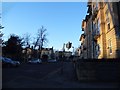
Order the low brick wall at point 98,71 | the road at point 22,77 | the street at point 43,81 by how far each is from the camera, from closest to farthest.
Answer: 1. the street at point 43,81
2. the road at point 22,77
3. the low brick wall at point 98,71

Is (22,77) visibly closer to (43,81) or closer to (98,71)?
(43,81)

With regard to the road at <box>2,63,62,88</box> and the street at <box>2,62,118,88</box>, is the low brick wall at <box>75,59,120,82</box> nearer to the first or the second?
the street at <box>2,62,118,88</box>

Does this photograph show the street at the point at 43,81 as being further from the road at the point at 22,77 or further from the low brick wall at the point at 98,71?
the low brick wall at the point at 98,71

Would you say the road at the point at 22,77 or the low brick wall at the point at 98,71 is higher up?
the low brick wall at the point at 98,71

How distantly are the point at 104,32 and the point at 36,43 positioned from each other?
6212 cm

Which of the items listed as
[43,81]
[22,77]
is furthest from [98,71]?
[22,77]

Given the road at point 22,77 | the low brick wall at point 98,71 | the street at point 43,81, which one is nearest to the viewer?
the street at point 43,81

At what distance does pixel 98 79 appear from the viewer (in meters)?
18.4

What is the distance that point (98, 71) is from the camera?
18.6 m

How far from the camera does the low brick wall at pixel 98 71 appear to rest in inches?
723

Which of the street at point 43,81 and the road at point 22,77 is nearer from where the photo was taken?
the street at point 43,81

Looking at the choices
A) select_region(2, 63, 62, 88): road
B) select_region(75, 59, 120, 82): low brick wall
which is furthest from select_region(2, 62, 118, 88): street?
select_region(75, 59, 120, 82): low brick wall

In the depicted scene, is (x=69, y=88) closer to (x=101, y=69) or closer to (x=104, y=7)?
(x=101, y=69)

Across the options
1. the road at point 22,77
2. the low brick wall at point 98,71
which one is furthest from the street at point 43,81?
the low brick wall at point 98,71
